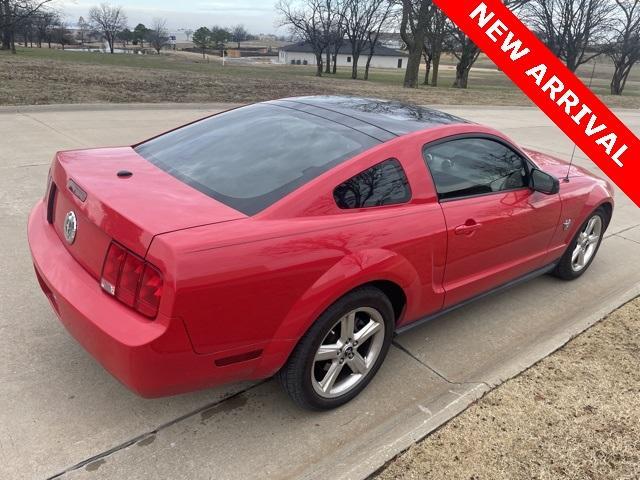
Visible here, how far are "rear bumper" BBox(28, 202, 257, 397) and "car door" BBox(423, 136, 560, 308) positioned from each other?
1.46 meters

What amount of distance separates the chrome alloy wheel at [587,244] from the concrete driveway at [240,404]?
11.2 inches

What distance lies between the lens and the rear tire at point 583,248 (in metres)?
4.29

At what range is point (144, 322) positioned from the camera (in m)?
2.03

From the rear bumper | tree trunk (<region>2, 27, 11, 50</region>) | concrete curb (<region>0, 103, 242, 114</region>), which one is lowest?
the rear bumper

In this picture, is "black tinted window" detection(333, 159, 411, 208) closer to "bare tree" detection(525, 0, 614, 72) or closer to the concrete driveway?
the concrete driveway

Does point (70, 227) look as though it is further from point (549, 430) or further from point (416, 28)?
point (416, 28)

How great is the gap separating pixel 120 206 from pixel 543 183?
268 centimetres

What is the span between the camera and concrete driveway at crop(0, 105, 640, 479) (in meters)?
2.29

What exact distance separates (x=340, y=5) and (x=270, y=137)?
51853 mm

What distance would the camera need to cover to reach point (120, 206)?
2.23 metres

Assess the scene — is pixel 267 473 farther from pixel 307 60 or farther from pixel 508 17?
pixel 307 60

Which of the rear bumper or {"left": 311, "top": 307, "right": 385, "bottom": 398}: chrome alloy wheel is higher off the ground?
the rear bumper

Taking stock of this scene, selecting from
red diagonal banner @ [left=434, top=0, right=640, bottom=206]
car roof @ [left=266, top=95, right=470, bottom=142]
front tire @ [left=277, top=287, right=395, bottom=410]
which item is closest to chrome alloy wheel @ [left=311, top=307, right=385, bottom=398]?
front tire @ [left=277, top=287, right=395, bottom=410]


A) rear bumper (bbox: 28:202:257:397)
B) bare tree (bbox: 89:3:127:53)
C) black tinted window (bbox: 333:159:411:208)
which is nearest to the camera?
rear bumper (bbox: 28:202:257:397)
